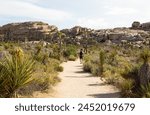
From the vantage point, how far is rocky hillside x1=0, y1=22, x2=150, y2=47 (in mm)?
86500

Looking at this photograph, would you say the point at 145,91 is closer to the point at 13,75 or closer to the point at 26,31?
the point at 13,75

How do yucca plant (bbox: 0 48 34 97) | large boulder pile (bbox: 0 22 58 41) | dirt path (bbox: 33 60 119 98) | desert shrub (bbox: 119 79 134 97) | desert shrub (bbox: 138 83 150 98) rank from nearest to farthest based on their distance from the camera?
desert shrub (bbox: 138 83 150 98), yucca plant (bbox: 0 48 34 97), desert shrub (bbox: 119 79 134 97), dirt path (bbox: 33 60 119 98), large boulder pile (bbox: 0 22 58 41)

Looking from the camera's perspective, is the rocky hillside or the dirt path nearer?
the dirt path

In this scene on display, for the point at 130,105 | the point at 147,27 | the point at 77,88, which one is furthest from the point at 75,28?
the point at 130,105

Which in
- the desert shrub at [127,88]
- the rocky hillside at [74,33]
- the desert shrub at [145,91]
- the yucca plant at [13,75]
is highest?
the yucca plant at [13,75]

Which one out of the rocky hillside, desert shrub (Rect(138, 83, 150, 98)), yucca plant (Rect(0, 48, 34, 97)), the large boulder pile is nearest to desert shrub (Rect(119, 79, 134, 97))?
desert shrub (Rect(138, 83, 150, 98))

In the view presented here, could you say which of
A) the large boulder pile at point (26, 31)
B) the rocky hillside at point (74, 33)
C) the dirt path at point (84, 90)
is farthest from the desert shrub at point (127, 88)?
the large boulder pile at point (26, 31)

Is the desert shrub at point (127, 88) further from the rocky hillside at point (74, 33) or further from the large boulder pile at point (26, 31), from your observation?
the large boulder pile at point (26, 31)

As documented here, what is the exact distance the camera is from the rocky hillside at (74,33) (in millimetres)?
86500

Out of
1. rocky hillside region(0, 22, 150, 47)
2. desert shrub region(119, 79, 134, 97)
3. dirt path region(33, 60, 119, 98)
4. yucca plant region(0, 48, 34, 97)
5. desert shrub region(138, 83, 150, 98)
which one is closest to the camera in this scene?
desert shrub region(138, 83, 150, 98)

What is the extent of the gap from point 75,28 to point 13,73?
9578 cm

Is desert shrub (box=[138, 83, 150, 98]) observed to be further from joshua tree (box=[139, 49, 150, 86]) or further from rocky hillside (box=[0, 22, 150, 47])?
rocky hillside (box=[0, 22, 150, 47])

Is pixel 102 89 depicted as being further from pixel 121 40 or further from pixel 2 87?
pixel 121 40

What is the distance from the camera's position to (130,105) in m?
7.36
